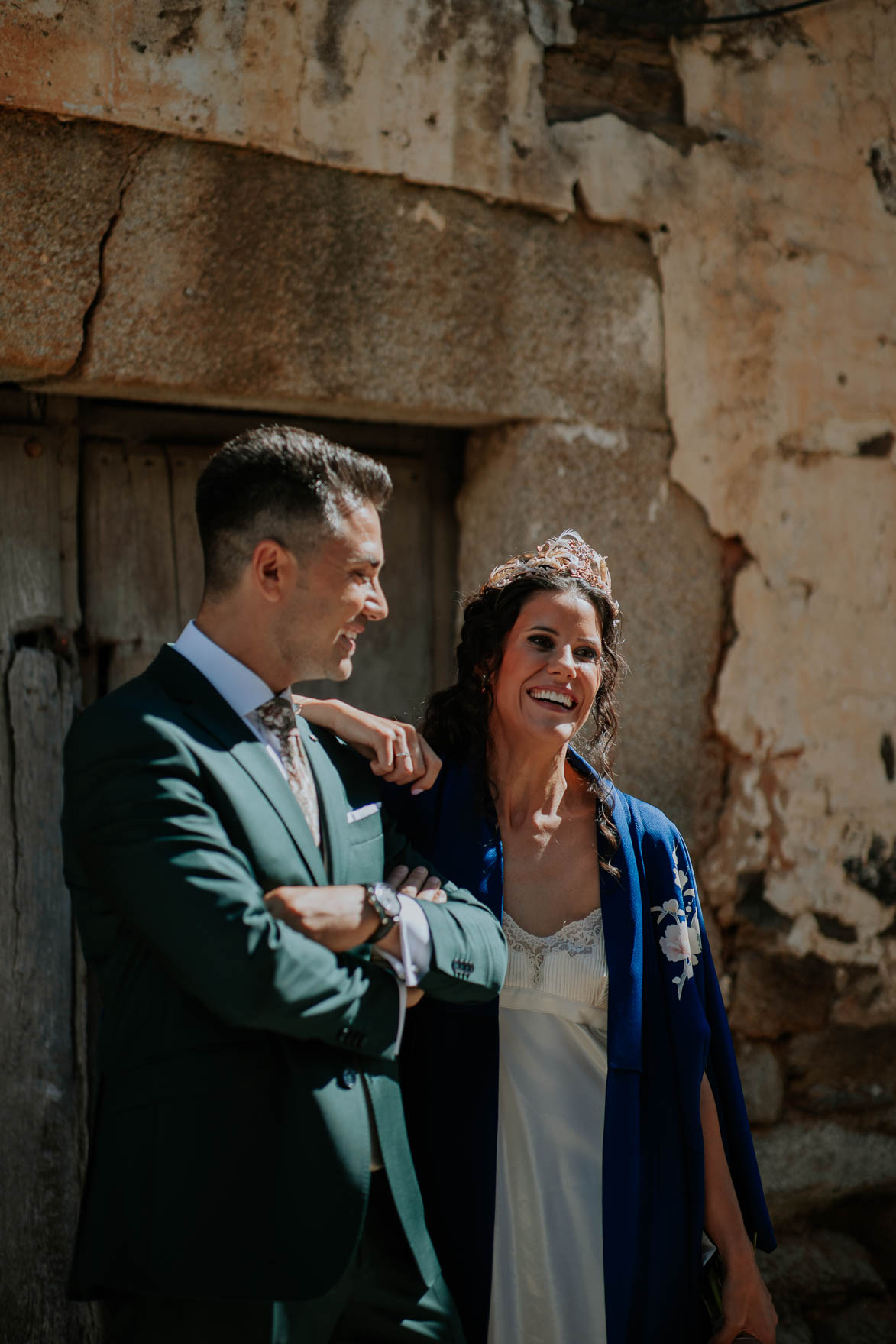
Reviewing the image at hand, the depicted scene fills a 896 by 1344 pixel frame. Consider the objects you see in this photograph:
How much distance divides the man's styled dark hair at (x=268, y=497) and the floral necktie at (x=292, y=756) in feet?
0.64

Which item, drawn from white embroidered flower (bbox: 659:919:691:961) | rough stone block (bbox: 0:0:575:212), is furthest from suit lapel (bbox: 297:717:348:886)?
rough stone block (bbox: 0:0:575:212)

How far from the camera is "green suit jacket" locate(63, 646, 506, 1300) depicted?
156cm

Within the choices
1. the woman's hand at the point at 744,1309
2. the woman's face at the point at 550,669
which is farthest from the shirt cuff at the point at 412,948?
the woman's hand at the point at 744,1309

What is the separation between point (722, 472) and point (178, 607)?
1.43 metres

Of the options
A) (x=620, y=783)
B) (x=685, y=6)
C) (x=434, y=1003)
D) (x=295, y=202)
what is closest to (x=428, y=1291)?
(x=434, y=1003)

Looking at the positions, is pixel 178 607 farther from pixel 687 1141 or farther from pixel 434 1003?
pixel 687 1141

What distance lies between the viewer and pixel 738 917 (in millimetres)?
3189

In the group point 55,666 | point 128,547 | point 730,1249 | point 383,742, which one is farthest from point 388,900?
point 128,547

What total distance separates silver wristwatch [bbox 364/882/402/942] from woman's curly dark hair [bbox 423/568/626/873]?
1.84ft

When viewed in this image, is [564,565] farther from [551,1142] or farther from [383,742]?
[551,1142]

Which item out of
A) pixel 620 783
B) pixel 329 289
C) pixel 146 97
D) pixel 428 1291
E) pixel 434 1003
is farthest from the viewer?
pixel 620 783

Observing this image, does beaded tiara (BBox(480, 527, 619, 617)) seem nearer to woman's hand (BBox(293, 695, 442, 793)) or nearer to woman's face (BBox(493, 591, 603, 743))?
woman's face (BBox(493, 591, 603, 743))

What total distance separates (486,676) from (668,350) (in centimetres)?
121

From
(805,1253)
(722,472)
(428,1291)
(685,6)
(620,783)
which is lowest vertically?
(805,1253)
